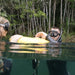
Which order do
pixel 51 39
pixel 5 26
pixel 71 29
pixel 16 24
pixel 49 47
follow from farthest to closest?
pixel 16 24 → pixel 71 29 → pixel 49 47 → pixel 51 39 → pixel 5 26

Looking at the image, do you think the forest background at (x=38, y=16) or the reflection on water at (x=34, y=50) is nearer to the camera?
the reflection on water at (x=34, y=50)

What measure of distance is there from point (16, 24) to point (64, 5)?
22.4ft

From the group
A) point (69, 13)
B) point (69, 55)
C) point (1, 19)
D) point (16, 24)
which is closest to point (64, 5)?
point (69, 13)

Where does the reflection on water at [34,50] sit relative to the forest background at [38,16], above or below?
below

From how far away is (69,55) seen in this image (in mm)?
6129

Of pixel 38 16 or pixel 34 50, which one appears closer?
pixel 34 50

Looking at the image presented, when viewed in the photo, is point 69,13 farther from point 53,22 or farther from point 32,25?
point 32,25

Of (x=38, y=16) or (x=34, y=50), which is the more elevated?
(x=38, y=16)

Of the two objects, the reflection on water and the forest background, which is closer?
the reflection on water

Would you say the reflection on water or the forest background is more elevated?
the forest background

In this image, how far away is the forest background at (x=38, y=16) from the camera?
1930 centimetres

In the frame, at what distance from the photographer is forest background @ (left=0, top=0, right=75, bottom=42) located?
19.3m

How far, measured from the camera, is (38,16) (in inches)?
725

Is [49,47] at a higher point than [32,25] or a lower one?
lower
